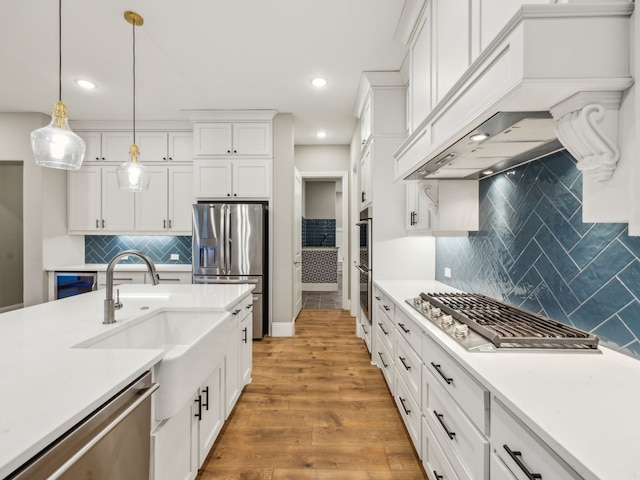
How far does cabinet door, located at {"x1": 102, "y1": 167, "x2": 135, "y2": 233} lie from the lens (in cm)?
422

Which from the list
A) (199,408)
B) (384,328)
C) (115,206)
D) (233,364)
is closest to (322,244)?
(115,206)

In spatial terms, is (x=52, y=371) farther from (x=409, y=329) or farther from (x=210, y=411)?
(x=409, y=329)

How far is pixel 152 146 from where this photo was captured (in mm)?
4223

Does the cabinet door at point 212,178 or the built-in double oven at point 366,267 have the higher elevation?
the cabinet door at point 212,178

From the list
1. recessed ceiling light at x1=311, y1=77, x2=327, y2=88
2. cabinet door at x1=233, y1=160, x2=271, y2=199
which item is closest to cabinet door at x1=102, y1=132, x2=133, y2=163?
cabinet door at x1=233, y1=160, x2=271, y2=199

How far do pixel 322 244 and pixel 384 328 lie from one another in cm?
542

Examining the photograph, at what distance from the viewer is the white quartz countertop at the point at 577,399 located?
1.97 ft

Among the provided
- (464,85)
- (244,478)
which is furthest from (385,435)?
(464,85)

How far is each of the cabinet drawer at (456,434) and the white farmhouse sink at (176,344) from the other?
104 cm

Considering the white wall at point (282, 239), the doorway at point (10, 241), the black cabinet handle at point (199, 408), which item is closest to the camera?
the black cabinet handle at point (199, 408)

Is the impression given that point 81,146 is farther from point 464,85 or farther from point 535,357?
point 535,357

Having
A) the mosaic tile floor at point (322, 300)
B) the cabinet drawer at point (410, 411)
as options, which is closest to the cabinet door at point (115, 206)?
the mosaic tile floor at point (322, 300)

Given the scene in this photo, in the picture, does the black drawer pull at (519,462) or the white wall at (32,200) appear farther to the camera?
the white wall at (32,200)

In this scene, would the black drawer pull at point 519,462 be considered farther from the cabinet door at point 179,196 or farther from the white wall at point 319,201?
the white wall at point 319,201
